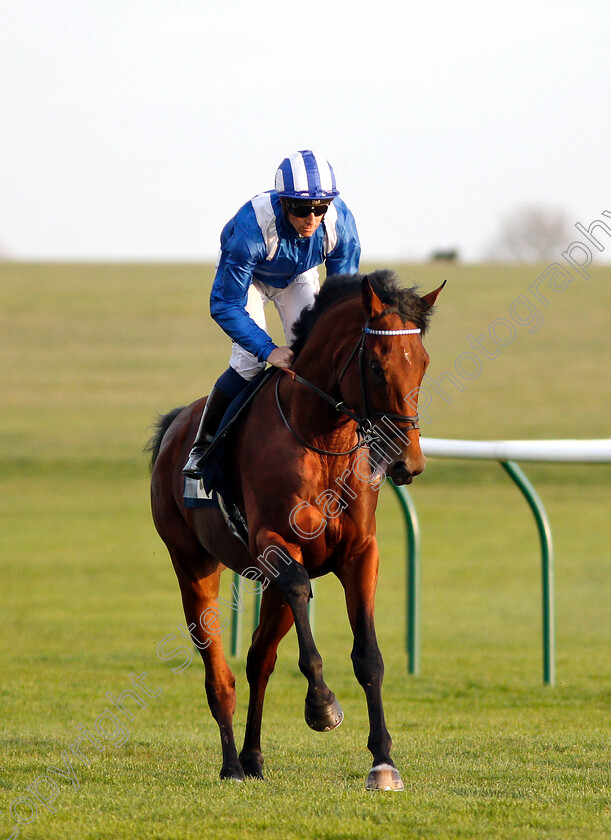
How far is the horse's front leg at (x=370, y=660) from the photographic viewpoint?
14.4 feet

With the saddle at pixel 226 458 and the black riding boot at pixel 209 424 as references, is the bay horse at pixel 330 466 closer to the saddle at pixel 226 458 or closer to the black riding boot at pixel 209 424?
the saddle at pixel 226 458

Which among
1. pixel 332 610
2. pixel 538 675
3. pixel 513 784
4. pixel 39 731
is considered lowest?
pixel 332 610

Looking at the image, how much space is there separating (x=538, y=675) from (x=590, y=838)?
4861mm

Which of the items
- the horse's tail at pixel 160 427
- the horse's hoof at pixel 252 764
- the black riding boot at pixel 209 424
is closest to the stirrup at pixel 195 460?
the black riding boot at pixel 209 424

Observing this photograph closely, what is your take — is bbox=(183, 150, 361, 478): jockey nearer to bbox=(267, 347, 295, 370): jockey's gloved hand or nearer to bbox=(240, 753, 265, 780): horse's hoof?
bbox=(267, 347, 295, 370): jockey's gloved hand

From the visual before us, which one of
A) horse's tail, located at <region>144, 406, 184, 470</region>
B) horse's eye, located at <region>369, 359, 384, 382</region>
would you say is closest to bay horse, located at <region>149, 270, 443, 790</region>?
horse's eye, located at <region>369, 359, 384, 382</region>

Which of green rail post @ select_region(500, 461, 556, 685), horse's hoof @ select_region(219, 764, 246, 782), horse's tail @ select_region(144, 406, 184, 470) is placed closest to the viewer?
horse's hoof @ select_region(219, 764, 246, 782)

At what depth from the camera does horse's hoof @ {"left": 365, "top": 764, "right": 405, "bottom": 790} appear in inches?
172

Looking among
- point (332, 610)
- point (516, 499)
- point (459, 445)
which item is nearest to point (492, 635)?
point (332, 610)

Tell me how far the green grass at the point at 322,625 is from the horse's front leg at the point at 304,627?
299 mm

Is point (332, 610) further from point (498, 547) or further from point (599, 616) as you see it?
point (498, 547)

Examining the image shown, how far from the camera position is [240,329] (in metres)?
4.91

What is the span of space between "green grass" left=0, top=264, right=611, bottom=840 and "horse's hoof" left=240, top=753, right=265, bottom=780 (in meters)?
0.05

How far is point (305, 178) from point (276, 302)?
0.79 m
